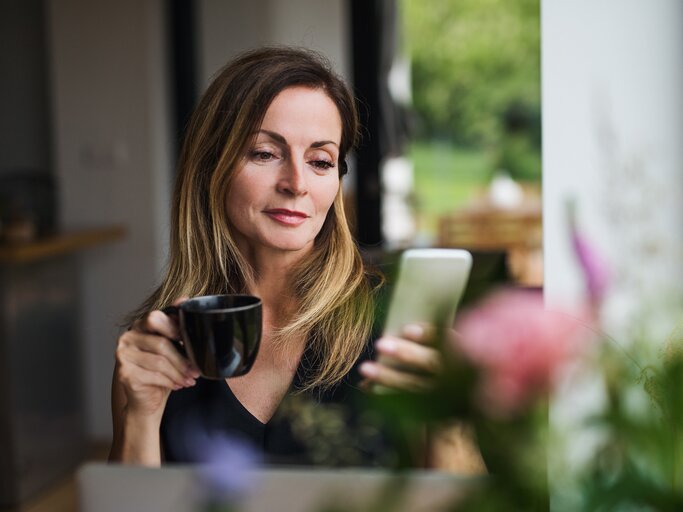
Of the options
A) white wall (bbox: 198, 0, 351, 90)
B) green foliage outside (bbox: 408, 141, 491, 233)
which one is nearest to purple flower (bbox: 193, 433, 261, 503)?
white wall (bbox: 198, 0, 351, 90)

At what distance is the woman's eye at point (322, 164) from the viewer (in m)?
1.29

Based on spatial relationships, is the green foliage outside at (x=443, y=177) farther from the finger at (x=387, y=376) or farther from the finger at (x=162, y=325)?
the finger at (x=387, y=376)

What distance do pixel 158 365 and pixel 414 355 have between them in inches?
21.5

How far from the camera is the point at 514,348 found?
0.39m

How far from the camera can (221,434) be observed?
125 cm

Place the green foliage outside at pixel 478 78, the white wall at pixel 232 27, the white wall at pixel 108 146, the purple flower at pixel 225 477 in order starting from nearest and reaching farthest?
the purple flower at pixel 225 477
the white wall at pixel 108 146
the white wall at pixel 232 27
the green foliage outside at pixel 478 78

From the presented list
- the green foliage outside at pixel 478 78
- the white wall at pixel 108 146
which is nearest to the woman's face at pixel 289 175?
the white wall at pixel 108 146

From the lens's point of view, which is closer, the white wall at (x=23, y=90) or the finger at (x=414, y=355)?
the finger at (x=414, y=355)

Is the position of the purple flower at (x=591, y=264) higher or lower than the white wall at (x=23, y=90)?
lower

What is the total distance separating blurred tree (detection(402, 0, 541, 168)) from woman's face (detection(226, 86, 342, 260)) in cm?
697

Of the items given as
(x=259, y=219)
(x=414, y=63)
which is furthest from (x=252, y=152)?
(x=414, y=63)

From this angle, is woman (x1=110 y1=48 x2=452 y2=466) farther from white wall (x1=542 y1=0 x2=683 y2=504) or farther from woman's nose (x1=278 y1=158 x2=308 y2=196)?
white wall (x1=542 y1=0 x2=683 y2=504)

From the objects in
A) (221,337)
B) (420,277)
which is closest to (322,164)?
(420,277)

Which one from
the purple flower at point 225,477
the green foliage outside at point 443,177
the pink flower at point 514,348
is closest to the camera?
the pink flower at point 514,348
